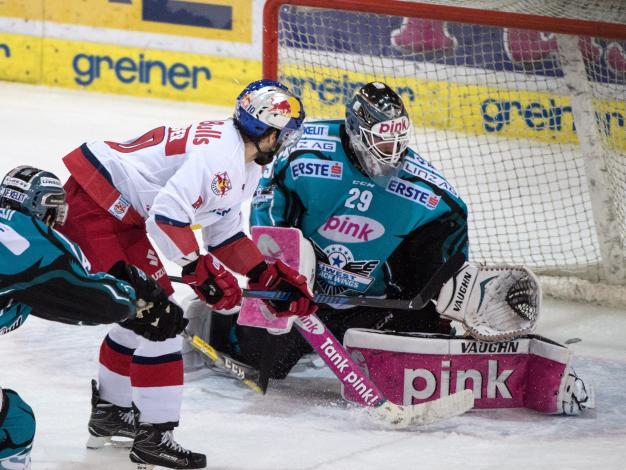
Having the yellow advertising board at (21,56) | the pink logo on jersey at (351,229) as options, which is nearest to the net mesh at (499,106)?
the pink logo on jersey at (351,229)

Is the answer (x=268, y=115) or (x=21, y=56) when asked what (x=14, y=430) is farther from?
(x=21, y=56)

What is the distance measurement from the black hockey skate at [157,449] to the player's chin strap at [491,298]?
113cm

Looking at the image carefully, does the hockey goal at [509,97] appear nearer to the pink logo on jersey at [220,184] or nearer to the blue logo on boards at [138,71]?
the pink logo on jersey at [220,184]

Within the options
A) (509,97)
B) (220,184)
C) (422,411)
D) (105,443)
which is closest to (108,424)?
(105,443)

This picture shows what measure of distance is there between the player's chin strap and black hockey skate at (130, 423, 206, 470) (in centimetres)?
113

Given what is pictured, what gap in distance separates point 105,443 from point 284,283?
701 mm

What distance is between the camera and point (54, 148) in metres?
7.13

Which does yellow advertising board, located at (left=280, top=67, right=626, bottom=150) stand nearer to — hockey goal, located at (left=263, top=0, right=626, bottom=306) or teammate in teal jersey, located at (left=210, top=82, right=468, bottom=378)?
hockey goal, located at (left=263, top=0, right=626, bottom=306)

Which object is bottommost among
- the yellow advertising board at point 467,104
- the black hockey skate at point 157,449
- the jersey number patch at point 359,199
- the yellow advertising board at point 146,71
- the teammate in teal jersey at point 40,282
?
the black hockey skate at point 157,449

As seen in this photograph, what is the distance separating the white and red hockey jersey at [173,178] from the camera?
3.18m

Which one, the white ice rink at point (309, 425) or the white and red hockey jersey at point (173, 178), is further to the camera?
the white ice rink at point (309, 425)

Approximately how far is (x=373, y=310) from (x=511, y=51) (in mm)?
2141

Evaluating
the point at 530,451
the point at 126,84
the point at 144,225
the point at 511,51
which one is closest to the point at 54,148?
the point at 126,84

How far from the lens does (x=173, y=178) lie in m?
3.19
